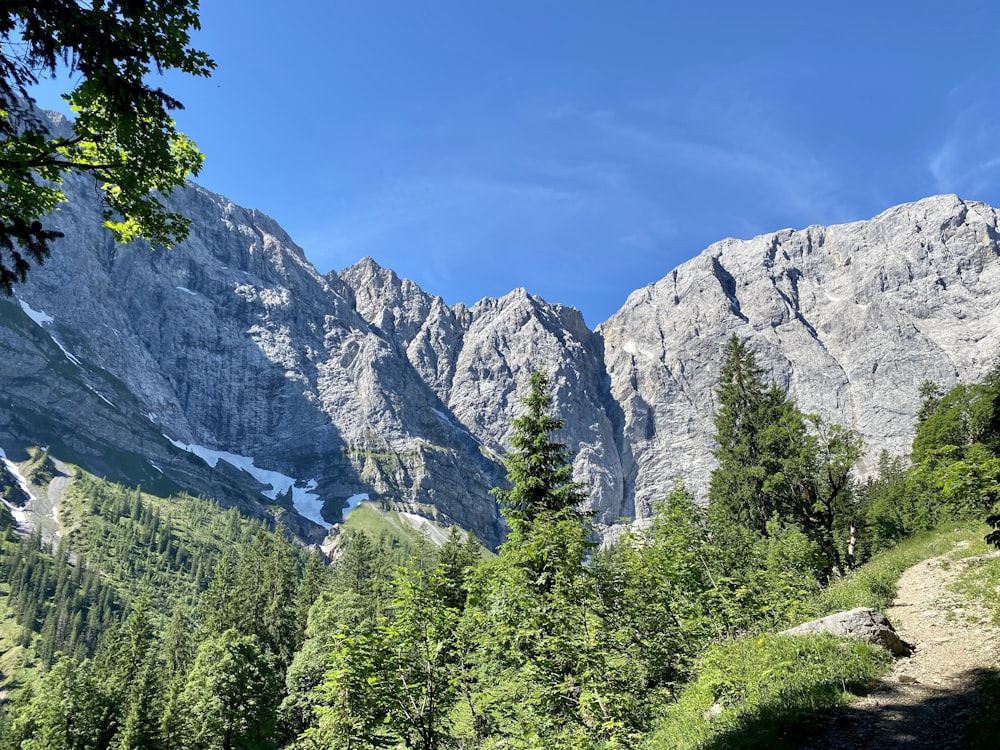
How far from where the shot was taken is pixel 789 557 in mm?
21062

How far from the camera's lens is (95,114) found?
6641mm

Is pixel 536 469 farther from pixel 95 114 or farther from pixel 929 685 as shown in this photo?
pixel 95 114

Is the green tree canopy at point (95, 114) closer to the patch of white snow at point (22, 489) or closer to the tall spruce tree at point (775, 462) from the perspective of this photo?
the tall spruce tree at point (775, 462)

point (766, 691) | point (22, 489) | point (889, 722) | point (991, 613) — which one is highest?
point (22, 489)

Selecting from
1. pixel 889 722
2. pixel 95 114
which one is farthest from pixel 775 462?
pixel 95 114

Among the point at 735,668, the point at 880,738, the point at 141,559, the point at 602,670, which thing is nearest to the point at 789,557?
the point at 735,668

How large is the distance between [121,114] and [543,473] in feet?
54.0

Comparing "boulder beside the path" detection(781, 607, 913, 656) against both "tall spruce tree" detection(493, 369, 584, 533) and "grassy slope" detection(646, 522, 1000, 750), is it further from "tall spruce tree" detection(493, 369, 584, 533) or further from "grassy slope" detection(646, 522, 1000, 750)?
"tall spruce tree" detection(493, 369, 584, 533)

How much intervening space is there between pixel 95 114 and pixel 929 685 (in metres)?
15.4

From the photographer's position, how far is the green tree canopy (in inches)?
229

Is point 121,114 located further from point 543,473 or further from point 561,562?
point 543,473

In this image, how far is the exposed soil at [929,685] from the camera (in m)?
7.87

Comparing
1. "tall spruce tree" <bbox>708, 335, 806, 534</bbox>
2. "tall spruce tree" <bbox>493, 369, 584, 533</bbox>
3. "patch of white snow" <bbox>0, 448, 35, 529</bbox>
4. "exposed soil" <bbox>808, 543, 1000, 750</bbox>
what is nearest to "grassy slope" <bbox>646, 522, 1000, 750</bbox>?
"exposed soil" <bbox>808, 543, 1000, 750</bbox>

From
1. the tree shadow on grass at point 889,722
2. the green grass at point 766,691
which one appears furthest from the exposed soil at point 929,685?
the green grass at point 766,691
